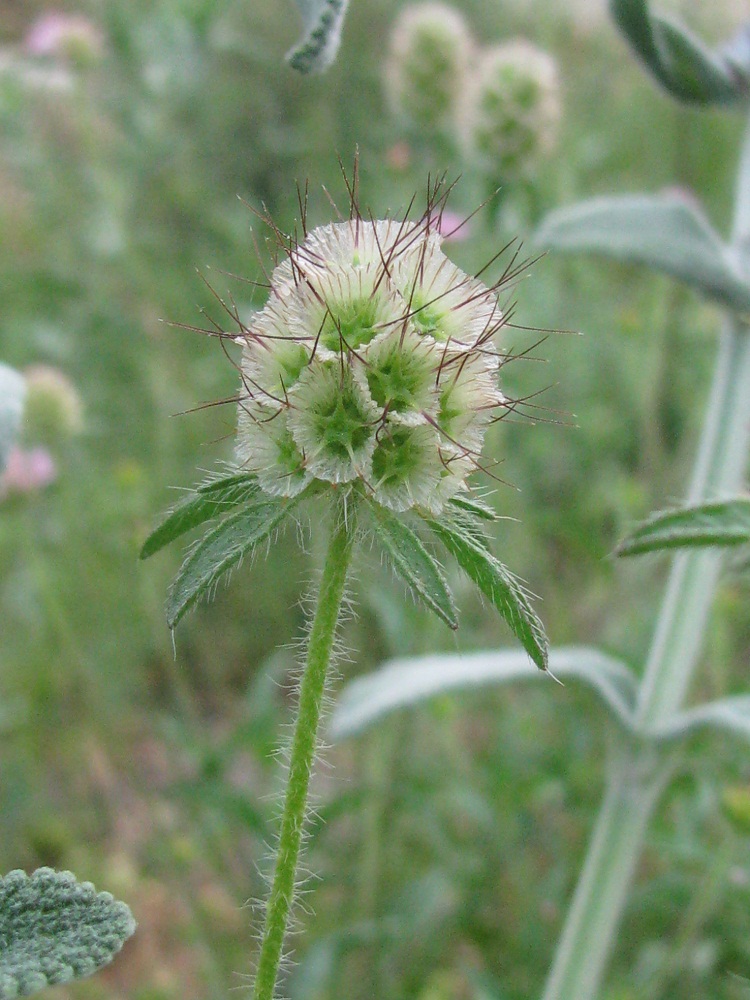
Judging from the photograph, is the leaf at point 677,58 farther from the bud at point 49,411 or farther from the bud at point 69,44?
the bud at point 69,44

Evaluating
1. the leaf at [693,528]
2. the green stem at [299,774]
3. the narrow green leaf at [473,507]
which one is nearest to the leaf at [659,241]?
the leaf at [693,528]

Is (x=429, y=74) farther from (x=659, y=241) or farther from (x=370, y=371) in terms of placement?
(x=370, y=371)

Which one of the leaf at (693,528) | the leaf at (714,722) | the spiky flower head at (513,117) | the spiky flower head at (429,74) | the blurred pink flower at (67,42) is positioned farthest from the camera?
the blurred pink flower at (67,42)

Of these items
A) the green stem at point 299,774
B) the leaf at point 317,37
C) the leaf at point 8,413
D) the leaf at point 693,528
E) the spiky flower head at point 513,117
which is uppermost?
the spiky flower head at point 513,117

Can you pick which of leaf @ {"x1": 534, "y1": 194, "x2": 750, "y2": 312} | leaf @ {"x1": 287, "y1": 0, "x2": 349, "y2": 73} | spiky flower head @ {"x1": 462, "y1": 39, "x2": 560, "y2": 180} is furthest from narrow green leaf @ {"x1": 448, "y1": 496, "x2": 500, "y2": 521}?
spiky flower head @ {"x1": 462, "y1": 39, "x2": 560, "y2": 180}

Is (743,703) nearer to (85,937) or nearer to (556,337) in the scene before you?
(85,937)

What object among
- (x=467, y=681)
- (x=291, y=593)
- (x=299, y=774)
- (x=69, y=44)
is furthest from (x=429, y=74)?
(x=299, y=774)
